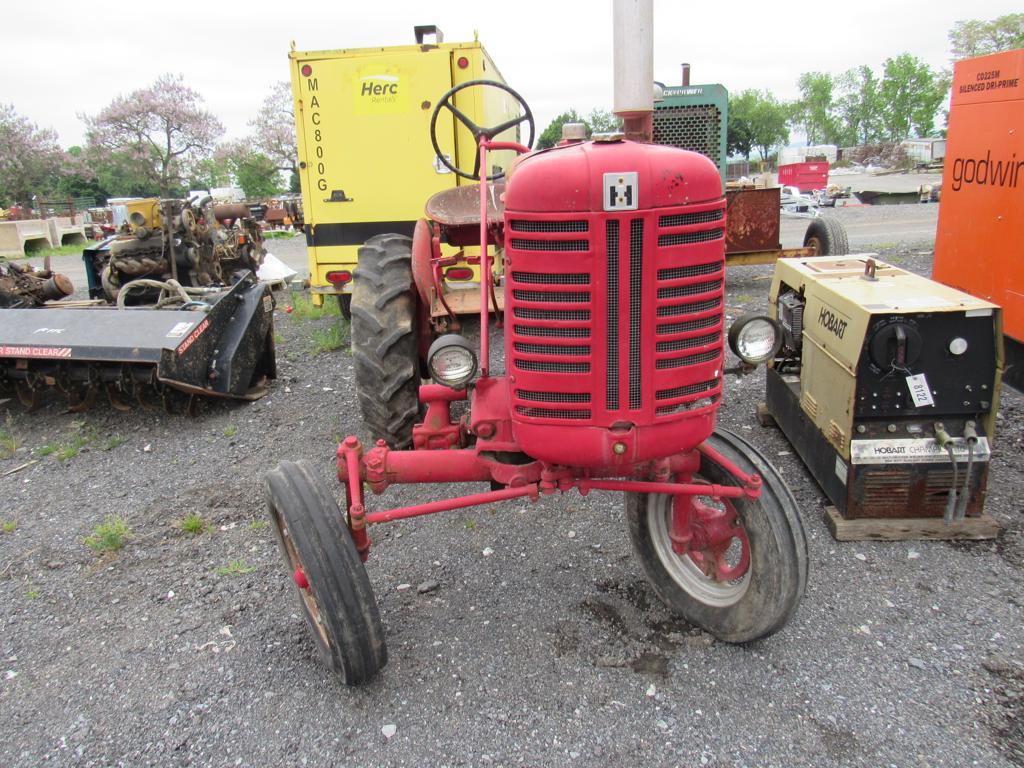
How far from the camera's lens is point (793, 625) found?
9.35 feet

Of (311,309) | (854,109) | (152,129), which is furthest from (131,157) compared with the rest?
(854,109)

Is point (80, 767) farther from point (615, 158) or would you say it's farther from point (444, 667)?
point (615, 158)

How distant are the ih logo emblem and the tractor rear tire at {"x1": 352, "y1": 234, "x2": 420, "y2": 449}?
1.74 metres

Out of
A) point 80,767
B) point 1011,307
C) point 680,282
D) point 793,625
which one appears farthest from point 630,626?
point 1011,307

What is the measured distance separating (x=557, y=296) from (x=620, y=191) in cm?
35

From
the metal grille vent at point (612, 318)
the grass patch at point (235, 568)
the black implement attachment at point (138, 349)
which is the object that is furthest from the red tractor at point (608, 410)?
the black implement attachment at point (138, 349)

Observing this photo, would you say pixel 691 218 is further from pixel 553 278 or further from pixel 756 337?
pixel 756 337

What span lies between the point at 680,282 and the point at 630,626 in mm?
1380

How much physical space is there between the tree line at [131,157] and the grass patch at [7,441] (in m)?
25.4

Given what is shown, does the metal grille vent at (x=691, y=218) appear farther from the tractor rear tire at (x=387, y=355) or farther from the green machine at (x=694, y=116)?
the green machine at (x=694, y=116)

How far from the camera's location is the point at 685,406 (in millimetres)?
2354

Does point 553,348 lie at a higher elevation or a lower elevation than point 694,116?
lower

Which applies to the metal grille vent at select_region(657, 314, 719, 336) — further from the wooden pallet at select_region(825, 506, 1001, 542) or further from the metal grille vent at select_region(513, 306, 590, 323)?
the wooden pallet at select_region(825, 506, 1001, 542)

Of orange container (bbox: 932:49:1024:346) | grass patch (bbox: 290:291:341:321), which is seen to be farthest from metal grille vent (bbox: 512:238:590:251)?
grass patch (bbox: 290:291:341:321)
